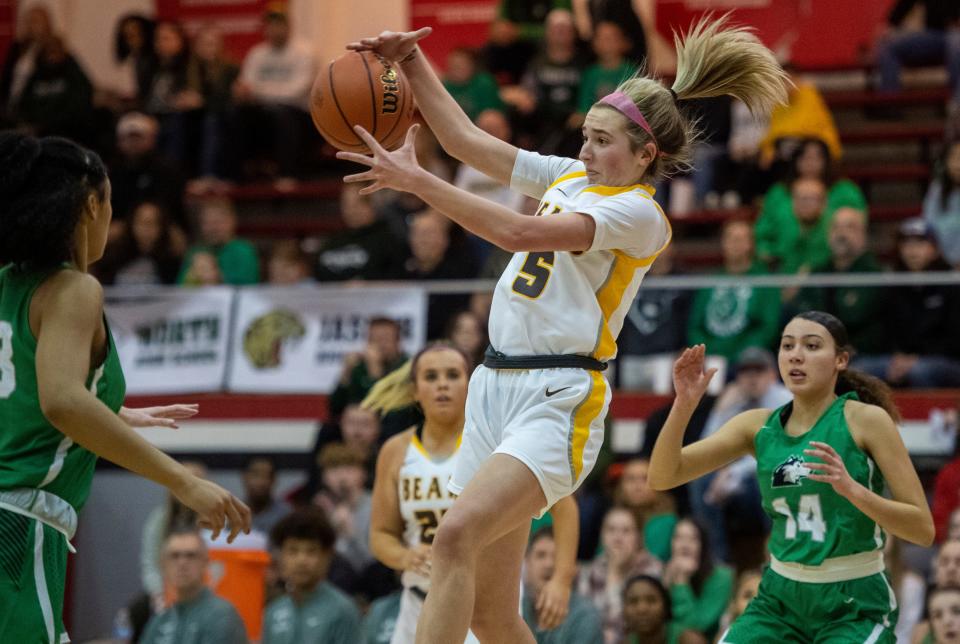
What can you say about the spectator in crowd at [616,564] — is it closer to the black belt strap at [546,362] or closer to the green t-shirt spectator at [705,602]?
the green t-shirt spectator at [705,602]

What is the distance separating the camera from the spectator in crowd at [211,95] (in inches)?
541

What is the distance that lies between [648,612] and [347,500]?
2.39 meters

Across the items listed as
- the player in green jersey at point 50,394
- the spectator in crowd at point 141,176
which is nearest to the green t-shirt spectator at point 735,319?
the spectator in crowd at point 141,176

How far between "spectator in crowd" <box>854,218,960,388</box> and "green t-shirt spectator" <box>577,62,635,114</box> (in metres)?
3.27

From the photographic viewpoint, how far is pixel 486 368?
4613mm

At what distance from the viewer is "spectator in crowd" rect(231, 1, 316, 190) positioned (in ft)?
45.6

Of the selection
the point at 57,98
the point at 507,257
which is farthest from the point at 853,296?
the point at 57,98

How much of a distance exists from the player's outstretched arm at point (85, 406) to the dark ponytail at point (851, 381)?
230 cm

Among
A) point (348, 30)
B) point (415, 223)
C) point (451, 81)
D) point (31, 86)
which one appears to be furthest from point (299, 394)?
point (348, 30)

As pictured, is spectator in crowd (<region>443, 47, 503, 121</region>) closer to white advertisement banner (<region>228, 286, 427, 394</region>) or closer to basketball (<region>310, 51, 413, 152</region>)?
white advertisement banner (<region>228, 286, 427, 394</region>)

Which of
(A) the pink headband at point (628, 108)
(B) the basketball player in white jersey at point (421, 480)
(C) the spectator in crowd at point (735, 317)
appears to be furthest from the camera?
(C) the spectator in crowd at point (735, 317)

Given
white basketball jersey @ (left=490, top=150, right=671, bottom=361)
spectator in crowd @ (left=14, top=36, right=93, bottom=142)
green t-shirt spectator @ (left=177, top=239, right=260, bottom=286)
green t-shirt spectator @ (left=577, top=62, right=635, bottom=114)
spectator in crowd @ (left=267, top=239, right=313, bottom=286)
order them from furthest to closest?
1. spectator in crowd @ (left=14, top=36, right=93, bottom=142)
2. green t-shirt spectator @ (left=577, top=62, right=635, bottom=114)
3. green t-shirt spectator @ (left=177, top=239, right=260, bottom=286)
4. spectator in crowd @ (left=267, top=239, right=313, bottom=286)
5. white basketball jersey @ (left=490, top=150, right=671, bottom=361)

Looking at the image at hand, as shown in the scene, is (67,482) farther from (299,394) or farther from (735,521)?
(299,394)

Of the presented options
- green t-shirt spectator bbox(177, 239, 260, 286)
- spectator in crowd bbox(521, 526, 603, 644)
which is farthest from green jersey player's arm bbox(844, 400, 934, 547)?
green t-shirt spectator bbox(177, 239, 260, 286)
